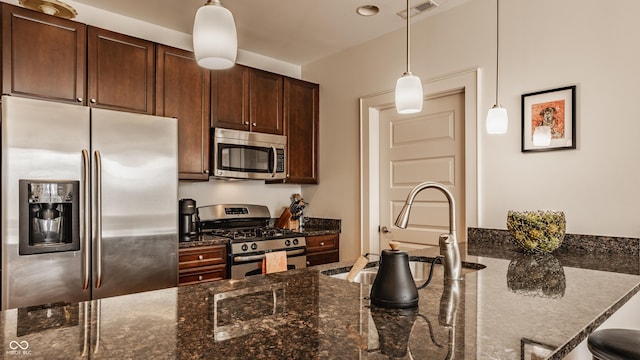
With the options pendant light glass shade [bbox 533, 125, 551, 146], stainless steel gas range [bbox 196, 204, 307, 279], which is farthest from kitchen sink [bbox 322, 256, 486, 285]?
stainless steel gas range [bbox 196, 204, 307, 279]

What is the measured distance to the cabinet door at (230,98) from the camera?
3156 millimetres

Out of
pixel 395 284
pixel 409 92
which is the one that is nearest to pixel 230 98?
pixel 409 92

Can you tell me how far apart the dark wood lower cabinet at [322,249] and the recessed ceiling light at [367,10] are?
1.87 m

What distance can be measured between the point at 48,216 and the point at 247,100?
1.77 m

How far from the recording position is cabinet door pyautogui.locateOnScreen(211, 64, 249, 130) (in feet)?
10.4

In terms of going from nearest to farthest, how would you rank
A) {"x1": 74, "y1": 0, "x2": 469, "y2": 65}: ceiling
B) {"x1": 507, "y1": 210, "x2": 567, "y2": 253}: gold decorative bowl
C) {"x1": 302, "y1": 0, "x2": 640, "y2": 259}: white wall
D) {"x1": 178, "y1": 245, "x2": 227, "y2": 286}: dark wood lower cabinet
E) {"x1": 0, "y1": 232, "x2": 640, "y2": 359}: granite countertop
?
{"x1": 0, "y1": 232, "x2": 640, "y2": 359}: granite countertop < {"x1": 507, "y1": 210, "x2": 567, "y2": 253}: gold decorative bowl < {"x1": 302, "y1": 0, "x2": 640, "y2": 259}: white wall < {"x1": 178, "y1": 245, "x2": 227, "y2": 286}: dark wood lower cabinet < {"x1": 74, "y1": 0, "x2": 469, "y2": 65}: ceiling

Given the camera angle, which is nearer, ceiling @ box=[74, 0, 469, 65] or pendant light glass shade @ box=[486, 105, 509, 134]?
pendant light glass shade @ box=[486, 105, 509, 134]

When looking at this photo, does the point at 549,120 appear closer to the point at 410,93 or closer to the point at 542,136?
the point at 542,136

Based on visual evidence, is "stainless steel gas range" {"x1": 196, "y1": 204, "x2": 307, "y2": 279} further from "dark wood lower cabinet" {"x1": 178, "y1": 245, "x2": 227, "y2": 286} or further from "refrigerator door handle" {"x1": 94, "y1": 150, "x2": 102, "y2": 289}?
"refrigerator door handle" {"x1": 94, "y1": 150, "x2": 102, "y2": 289}

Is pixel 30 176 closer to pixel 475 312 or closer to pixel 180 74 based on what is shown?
pixel 180 74

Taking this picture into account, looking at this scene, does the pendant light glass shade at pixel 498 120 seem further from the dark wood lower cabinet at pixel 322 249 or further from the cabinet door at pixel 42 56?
the cabinet door at pixel 42 56

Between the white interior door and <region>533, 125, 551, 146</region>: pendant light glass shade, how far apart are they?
21.2 inches

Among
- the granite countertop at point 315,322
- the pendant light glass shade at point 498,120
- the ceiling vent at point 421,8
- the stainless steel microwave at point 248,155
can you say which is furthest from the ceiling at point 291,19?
the granite countertop at point 315,322

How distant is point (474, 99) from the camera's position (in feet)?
8.82
